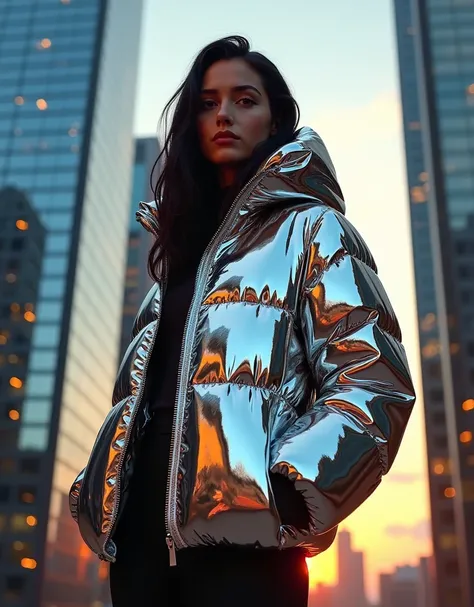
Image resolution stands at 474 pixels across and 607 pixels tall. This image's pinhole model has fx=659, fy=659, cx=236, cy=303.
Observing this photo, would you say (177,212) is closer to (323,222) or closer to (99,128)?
(323,222)

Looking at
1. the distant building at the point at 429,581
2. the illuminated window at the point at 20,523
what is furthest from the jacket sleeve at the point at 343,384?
the distant building at the point at 429,581

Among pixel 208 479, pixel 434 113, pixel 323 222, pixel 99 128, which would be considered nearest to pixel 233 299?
pixel 323 222

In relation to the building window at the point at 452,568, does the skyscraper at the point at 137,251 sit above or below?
above

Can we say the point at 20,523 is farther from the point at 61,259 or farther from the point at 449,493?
the point at 449,493

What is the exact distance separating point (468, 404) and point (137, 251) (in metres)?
57.0

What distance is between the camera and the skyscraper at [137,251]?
89.9 m

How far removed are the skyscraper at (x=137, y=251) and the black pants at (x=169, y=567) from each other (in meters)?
85.2

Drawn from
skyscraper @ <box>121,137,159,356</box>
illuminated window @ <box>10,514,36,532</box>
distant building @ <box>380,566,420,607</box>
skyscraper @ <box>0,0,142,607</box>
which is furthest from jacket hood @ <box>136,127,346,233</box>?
distant building @ <box>380,566,420,607</box>

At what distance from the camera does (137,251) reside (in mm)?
95125

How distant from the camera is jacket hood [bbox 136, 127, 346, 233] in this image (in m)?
1.73

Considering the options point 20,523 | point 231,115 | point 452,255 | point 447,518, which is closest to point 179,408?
point 231,115

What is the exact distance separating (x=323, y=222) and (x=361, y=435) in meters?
0.60

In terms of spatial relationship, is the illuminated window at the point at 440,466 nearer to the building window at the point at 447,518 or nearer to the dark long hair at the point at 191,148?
the building window at the point at 447,518

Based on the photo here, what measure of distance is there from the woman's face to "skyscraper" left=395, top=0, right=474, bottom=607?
51.9 m
